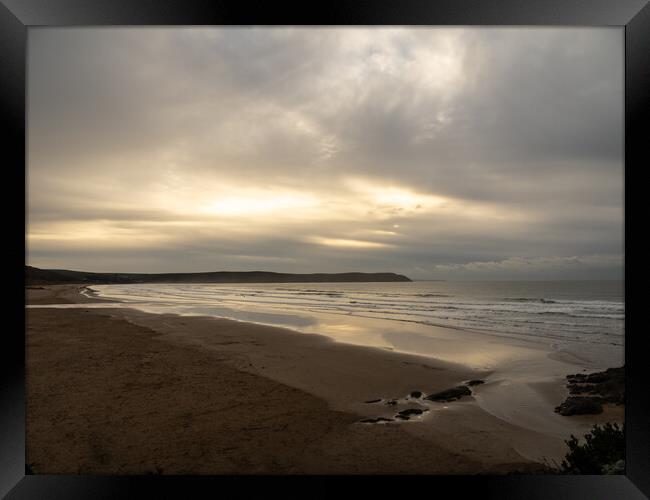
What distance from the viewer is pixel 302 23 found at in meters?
2.60

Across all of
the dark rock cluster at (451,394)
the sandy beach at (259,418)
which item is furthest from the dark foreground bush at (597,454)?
the dark rock cluster at (451,394)

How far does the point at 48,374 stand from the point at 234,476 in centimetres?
442

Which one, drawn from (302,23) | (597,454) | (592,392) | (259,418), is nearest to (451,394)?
(597,454)

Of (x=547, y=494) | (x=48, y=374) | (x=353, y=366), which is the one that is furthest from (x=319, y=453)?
(x=48, y=374)

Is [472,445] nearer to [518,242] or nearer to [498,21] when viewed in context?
[498,21]

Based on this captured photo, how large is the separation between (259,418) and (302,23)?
12.0 ft

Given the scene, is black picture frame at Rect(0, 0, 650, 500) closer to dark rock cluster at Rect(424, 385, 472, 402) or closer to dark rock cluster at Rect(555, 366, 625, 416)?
dark rock cluster at Rect(555, 366, 625, 416)

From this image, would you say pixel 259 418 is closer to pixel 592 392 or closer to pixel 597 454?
pixel 597 454

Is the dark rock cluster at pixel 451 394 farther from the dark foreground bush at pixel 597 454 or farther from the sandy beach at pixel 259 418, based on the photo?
the dark foreground bush at pixel 597 454

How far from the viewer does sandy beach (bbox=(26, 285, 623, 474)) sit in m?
3.14

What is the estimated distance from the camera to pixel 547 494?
248 cm

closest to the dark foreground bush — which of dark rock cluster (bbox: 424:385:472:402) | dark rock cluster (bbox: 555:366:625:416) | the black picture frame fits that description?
the black picture frame

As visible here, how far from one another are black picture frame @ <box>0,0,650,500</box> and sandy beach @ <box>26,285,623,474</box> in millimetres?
539

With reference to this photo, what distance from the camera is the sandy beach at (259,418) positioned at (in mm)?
3139
